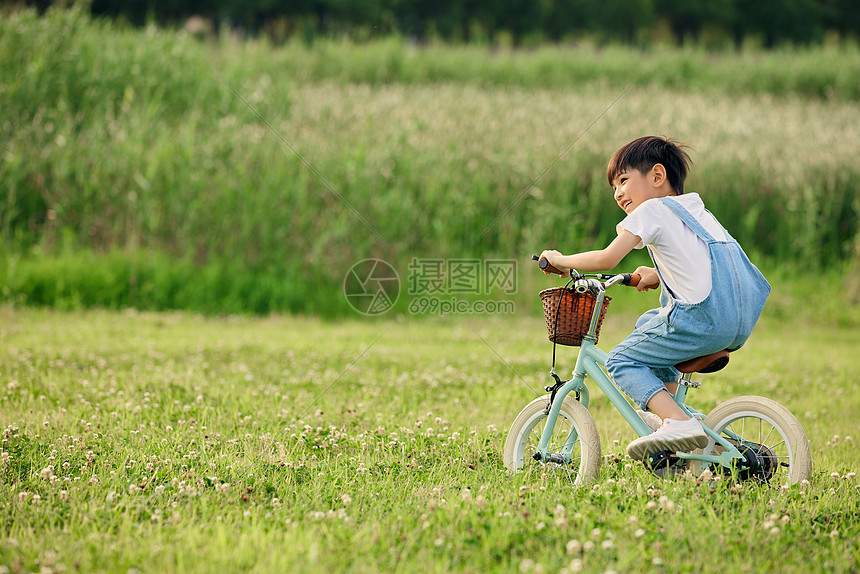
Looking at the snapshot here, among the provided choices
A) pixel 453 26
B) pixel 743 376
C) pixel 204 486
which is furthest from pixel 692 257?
pixel 453 26

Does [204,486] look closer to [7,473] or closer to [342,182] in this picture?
[7,473]

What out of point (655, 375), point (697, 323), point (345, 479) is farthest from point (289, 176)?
point (697, 323)

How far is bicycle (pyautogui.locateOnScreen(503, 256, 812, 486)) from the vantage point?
3533mm

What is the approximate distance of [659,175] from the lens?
3588 millimetres

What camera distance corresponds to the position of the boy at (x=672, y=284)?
11.1ft

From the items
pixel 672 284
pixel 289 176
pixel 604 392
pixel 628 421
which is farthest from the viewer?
pixel 289 176

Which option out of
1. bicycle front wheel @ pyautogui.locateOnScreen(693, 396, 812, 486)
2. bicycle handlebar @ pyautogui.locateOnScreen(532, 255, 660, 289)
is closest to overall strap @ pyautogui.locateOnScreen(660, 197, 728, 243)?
bicycle handlebar @ pyautogui.locateOnScreen(532, 255, 660, 289)

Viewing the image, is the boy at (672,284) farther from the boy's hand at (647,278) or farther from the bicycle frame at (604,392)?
the boy's hand at (647,278)

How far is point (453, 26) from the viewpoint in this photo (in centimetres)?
3844

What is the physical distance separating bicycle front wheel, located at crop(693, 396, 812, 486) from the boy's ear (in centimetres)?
107

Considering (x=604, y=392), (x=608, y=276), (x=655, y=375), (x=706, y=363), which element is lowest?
(x=604, y=392)

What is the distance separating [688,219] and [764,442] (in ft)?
3.88

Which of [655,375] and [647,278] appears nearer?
[655,375]

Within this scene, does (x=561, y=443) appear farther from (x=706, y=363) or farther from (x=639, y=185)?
(x=639, y=185)
